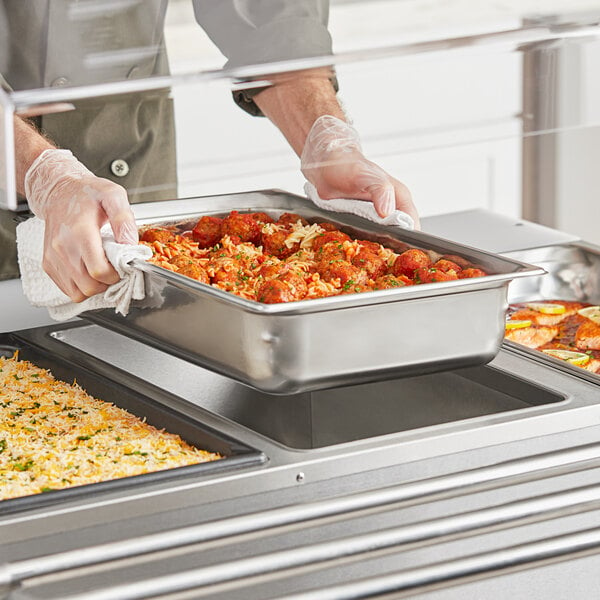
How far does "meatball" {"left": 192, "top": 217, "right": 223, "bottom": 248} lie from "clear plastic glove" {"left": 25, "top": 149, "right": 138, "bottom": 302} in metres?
0.20

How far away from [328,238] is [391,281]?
0.17 meters

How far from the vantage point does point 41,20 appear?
3.91 feet

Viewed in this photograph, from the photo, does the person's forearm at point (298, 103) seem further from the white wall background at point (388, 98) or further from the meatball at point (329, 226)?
the meatball at point (329, 226)

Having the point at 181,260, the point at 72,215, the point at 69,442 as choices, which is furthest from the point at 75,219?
the point at 69,442

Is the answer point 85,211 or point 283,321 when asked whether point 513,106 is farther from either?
point 85,211

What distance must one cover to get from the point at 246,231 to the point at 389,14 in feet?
1.50

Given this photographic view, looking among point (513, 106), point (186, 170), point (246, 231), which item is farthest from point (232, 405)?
point (513, 106)

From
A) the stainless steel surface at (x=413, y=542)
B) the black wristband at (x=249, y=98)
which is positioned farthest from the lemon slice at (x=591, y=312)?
the black wristband at (x=249, y=98)

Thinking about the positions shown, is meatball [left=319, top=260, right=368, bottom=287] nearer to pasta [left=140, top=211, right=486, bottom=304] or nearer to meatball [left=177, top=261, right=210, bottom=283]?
pasta [left=140, top=211, right=486, bottom=304]

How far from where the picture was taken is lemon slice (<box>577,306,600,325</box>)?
1.71 metres

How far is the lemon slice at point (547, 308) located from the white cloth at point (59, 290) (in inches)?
28.1

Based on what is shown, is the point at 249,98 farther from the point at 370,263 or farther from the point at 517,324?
the point at 517,324

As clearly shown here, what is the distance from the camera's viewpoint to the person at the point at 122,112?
3.44 ft

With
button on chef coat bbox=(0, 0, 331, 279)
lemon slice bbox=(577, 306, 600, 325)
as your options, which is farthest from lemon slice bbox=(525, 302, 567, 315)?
button on chef coat bbox=(0, 0, 331, 279)
